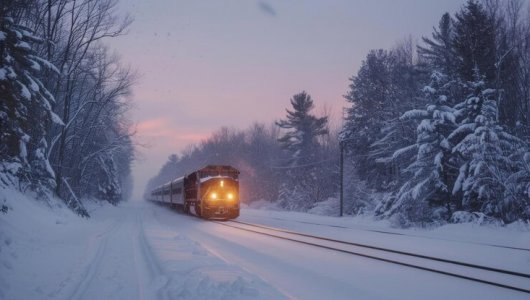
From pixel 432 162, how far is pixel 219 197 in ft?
41.5

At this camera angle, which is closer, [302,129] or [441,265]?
[441,265]

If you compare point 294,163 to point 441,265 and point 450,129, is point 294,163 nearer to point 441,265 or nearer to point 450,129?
point 450,129

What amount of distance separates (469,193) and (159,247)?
1577cm

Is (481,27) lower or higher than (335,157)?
higher

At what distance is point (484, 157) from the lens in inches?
829


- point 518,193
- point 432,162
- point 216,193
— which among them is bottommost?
point 216,193

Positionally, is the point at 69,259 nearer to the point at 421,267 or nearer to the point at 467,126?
the point at 421,267

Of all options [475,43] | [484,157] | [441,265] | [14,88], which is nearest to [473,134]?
[484,157]

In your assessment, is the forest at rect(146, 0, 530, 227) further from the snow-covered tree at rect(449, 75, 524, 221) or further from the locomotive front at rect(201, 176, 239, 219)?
the locomotive front at rect(201, 176, 239, 219)

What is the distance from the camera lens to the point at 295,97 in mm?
62188

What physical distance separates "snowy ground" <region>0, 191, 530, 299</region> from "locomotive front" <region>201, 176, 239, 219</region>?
11821mm

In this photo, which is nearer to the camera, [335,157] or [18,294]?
[18,294]

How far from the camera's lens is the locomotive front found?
2769 centimetres

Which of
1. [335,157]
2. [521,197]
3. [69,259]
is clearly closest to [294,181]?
[335,157]
